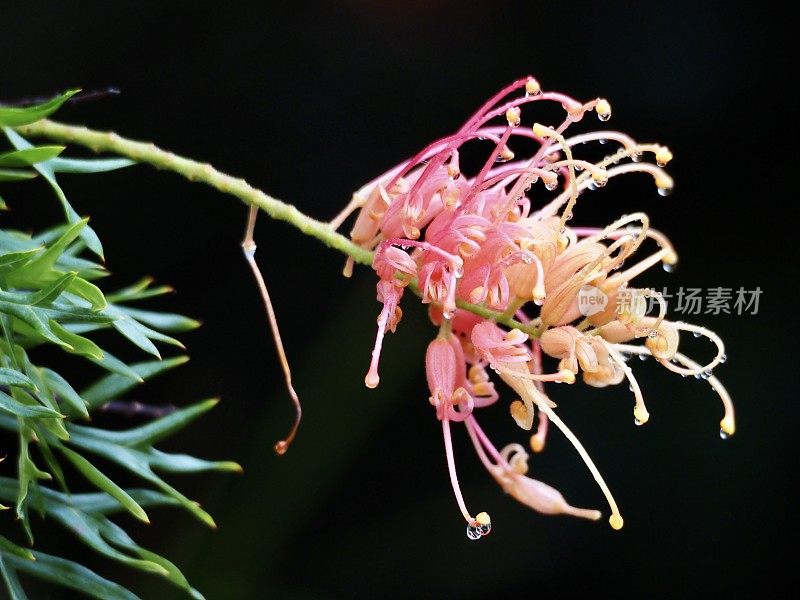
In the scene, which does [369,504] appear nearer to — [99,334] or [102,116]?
[99,334]

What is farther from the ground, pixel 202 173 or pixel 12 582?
pixel 202 173

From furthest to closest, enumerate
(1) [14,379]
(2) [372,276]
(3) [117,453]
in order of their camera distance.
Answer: (2) [372,276] → (3) [117,453] → (1) [14,379]

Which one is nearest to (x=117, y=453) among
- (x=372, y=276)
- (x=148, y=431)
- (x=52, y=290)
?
(x=148, y=431)

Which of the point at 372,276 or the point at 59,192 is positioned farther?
the point at 372,276

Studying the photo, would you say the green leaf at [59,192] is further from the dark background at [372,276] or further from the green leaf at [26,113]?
the dark background at [372,276]

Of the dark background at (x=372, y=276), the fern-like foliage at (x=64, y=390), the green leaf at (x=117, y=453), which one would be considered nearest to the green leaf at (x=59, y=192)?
the fern-like foliage at (x=64, y=390)

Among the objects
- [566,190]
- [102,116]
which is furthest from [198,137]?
[566,190]

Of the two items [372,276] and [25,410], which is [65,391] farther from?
[372,276]
